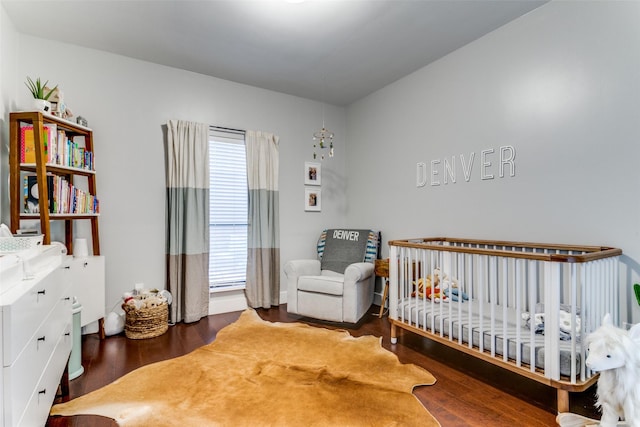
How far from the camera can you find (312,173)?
→ 436 centimetres

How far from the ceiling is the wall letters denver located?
1.01m

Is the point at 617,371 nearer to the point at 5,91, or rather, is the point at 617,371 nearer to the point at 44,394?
the point at 44,394

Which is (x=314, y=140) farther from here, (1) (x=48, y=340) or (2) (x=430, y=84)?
(1) (x=48, y=340)

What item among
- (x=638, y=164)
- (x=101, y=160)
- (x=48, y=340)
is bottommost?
(x=48, y=340)

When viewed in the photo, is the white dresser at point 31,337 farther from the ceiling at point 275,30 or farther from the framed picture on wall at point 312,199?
the framed picture on wall at point 312,199

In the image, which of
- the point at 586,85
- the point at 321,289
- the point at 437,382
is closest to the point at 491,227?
the point at 586,85

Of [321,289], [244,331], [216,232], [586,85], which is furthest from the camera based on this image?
[216,232]

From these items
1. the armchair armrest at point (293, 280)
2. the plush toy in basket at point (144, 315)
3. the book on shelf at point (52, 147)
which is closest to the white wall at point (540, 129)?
the armchair armrest at point (293, 280)

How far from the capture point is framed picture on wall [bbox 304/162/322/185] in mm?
4320

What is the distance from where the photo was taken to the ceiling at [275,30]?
2.41 m

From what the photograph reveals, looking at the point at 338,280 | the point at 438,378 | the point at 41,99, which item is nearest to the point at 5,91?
the point at 41,99

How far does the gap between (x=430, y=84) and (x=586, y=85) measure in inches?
54.8

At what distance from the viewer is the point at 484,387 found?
6.73 feet

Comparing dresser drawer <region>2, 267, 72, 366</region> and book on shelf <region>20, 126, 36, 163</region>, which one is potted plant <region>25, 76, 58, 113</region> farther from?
dresser drawer <region>2, 267, 72, 366</region>
